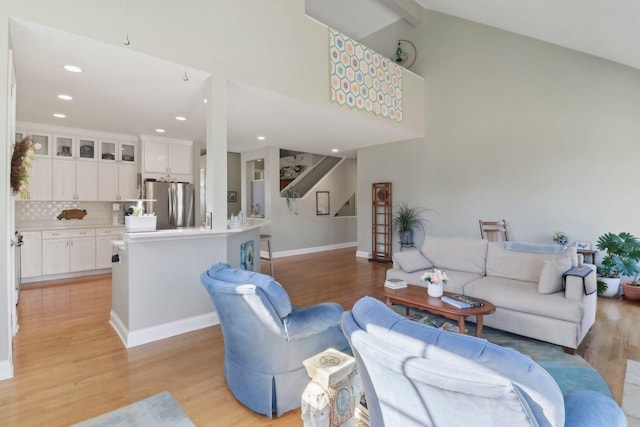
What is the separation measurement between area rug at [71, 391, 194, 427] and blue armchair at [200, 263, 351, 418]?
375mm

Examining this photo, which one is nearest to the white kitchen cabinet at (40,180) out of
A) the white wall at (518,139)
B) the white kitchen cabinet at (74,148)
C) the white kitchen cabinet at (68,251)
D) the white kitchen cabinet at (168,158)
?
the white kitchen cabinet at (74,148)

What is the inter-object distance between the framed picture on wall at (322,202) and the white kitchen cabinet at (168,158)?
10.9 feet

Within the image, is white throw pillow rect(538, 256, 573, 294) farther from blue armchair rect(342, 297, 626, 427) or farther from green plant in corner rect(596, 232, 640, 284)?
blue armchair rect(342, 297, 626, 427)

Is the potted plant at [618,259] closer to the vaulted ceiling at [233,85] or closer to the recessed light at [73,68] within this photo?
the vaulted ceiling at [233,85]

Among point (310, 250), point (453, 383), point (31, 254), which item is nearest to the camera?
point (453, 383)

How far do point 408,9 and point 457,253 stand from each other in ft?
15.9

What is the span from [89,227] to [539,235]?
7.68 metres

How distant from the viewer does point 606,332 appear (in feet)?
10.8

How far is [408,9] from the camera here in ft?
20.3

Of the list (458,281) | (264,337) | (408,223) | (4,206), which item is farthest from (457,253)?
(4,206)

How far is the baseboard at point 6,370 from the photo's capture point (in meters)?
2.39

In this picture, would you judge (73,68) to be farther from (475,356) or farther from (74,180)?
(475,356)

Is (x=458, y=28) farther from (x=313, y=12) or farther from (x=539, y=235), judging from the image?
(x=539, y=235)

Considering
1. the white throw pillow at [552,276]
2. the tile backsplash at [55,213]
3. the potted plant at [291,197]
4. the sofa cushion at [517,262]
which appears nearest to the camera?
the white throw pillow at [552,276]
